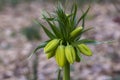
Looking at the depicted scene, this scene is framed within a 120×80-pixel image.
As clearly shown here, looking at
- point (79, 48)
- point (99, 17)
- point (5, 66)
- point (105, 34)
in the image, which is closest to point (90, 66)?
point (5, 66)

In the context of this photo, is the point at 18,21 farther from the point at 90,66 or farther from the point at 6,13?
the point at 90,66

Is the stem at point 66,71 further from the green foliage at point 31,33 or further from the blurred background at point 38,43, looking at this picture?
the green foliage at point 31,33

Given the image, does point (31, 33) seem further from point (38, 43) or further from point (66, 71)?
point (66, 71)

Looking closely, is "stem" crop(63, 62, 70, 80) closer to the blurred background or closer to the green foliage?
the blurred background

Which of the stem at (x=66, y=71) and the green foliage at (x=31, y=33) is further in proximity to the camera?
the green foliage at (x=31, y=33)

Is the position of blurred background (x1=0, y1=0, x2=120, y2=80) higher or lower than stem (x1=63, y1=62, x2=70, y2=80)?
higher

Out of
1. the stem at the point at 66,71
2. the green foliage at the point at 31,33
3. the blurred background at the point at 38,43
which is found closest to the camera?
the stem at the point at 66,71

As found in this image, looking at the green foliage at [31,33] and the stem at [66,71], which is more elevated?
the green foliage at [31,33]

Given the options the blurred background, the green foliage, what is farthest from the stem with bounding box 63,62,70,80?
the green foliage

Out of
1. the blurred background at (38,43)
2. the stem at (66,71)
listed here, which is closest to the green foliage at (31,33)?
the blurred background at (38,43)
